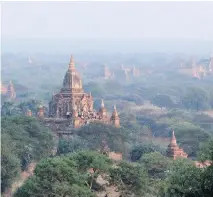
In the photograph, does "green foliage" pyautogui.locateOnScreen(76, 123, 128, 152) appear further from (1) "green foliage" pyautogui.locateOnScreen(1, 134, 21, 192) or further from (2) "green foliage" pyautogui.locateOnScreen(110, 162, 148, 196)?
(2) "green foliage" pyautogui.locateOnScreen(110, 162, 148, 196)

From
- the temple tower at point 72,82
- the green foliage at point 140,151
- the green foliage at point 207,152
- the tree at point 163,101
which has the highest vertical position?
the green foliage at point 207,152

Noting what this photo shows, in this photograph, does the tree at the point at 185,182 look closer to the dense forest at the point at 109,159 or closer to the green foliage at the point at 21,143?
the dense forest at the point at 109,159

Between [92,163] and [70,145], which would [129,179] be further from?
[70,145]

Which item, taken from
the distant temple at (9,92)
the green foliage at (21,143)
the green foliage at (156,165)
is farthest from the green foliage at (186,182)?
the distant temple at (9,92)

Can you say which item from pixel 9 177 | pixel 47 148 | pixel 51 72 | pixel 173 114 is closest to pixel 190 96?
pixel 173 114

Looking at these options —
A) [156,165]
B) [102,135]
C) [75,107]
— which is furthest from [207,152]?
[75,107]

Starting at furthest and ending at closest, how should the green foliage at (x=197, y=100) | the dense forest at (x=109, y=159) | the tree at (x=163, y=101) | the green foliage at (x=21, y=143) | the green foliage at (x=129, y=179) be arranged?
the tree at (x=163, y=101) < the green foliage at (x=197, y=100) < the green foliage at (x=21, y=143) < the green foliage at (x=129, y=179) < the dense forest at (x=109, y=159)
